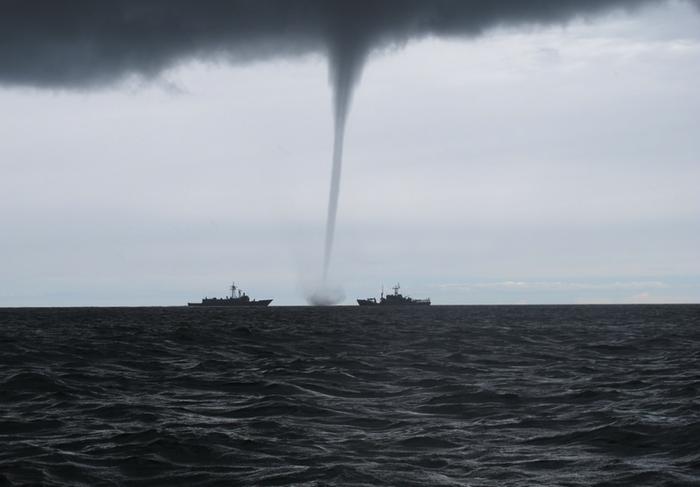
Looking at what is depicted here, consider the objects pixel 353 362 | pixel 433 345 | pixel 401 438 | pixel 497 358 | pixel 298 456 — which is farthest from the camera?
pixel 433 345

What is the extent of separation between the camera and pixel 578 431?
15.9 metres

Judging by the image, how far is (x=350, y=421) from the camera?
17.6 m

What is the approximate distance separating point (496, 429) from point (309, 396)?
21.5 feet

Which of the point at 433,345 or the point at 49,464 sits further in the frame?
the point at 433,345

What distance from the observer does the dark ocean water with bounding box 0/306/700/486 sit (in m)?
12.6

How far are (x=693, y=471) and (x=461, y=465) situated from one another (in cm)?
369

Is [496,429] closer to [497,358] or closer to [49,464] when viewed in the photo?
[49,464]

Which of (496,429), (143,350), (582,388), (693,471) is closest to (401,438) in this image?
(496,429)

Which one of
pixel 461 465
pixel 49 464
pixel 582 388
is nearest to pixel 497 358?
pixel 582 388

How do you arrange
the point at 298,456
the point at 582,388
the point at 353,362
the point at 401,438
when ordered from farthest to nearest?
the point at 353,362, the point at 582,388, the point at 401,438, the point at 298,456

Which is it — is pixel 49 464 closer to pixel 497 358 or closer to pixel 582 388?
pixel 582 388

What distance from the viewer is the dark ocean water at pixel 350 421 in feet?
41.2

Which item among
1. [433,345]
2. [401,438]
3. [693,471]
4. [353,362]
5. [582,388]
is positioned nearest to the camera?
[693,471]

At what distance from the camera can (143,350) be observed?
37.2m
